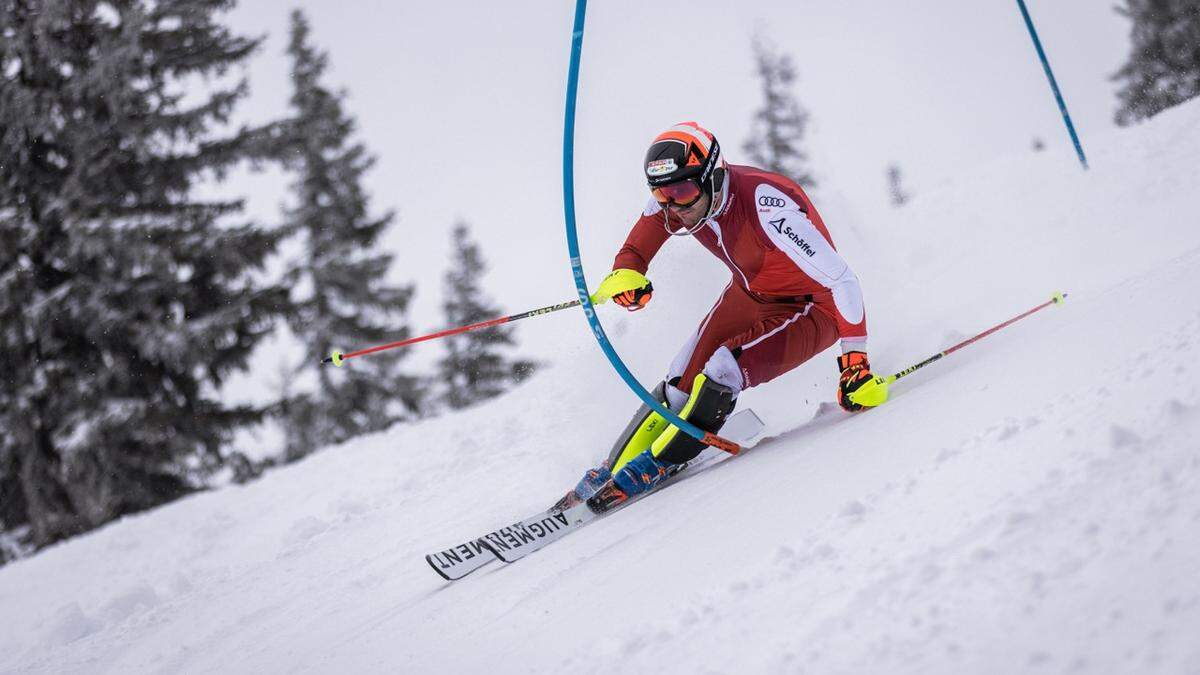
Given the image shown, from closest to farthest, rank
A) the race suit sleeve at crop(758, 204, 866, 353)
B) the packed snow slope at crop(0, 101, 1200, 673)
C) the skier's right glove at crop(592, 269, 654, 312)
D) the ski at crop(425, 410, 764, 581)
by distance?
the packed snow slope at crop(0, 101, 1200, 673), the ski at crop(425, 410, 764, 581), the race suit sleeve at crop(758, 204, 866, 353), the skier's right glove at crop(592, 269, 654, 312)

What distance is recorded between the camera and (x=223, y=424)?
1147cm

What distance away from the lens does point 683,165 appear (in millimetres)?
4125

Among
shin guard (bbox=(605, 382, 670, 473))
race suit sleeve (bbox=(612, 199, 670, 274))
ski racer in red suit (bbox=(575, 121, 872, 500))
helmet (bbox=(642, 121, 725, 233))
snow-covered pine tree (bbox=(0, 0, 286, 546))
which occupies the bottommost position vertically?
shin guard (bbox=(605, 382, 670, 473))

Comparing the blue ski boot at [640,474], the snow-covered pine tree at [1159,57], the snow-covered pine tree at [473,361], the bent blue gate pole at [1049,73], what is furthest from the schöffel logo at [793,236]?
the snow-covered pine tree at [1159,57]

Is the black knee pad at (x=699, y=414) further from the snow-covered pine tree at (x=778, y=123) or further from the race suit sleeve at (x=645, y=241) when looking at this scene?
the snow-covered pine tree at (x=778, y=123)

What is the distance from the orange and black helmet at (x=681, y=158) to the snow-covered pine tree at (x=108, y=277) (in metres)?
8.94

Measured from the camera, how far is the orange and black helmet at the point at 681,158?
4133 mm

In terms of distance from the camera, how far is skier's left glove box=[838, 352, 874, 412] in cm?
414

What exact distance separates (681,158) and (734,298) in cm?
105

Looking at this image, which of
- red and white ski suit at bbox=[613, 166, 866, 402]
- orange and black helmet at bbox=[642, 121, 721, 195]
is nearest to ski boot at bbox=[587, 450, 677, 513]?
red and white ski suit at bbox=[613, 166, 866, 402]

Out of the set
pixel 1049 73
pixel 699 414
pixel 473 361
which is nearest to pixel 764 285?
pixel 699 414

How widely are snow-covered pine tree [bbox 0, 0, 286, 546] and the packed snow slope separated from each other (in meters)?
4.48

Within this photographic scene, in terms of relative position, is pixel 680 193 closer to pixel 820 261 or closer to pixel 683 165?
pixel 683 165

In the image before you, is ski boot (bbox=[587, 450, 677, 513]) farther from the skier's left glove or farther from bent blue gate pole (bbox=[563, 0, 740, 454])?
the skier's left glove
